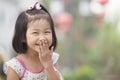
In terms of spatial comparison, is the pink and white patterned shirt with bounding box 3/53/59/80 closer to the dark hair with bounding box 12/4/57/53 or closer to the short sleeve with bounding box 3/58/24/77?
the short sleeve with bounding box 3/58/24/77

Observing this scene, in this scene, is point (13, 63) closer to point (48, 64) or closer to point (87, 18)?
point (48, 64)

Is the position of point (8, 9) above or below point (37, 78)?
below

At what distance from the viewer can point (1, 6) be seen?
18.8 meters

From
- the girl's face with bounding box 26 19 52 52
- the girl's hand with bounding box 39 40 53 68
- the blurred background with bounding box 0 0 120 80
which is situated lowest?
the blurred background with bounding box 0 0 120 80

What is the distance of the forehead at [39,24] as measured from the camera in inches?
180

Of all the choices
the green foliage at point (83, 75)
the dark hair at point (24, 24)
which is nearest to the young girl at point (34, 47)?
the dark hair at point (24, 24)

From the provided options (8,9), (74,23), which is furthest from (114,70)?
(8,9)

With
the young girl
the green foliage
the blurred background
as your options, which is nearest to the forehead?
the young girl

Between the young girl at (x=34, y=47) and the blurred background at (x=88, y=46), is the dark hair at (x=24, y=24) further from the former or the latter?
the blurred background at (x=88, y=46)

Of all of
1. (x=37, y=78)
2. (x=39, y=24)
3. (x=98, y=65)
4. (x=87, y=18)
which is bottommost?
(x=87, y=18)

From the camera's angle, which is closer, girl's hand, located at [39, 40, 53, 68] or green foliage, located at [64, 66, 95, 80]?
girl's hand, located at [39, 40, 53, 68]

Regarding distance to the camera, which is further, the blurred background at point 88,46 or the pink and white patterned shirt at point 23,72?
the blurred background at point 88,46

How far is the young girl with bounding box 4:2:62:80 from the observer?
4512 millimetres

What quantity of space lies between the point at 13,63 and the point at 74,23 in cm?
1184
